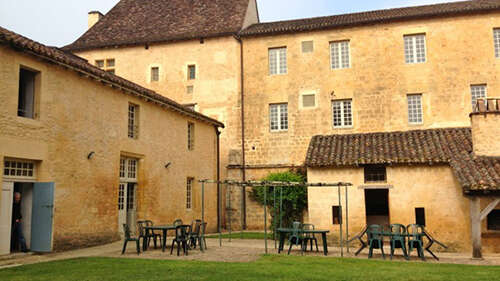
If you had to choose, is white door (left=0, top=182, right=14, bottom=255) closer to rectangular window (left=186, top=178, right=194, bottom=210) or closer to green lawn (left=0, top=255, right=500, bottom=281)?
green lawn (left=0, top=255, right=500, bottom=281)

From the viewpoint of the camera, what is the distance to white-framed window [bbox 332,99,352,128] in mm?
22219

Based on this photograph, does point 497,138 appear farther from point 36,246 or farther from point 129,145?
point 36,246

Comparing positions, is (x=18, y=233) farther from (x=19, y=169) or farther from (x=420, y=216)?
(x=420, y=216)

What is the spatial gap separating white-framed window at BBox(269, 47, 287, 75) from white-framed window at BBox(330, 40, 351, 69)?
247 centimetres

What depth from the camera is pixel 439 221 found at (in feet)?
46.0

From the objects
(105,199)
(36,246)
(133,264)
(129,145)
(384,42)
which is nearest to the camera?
(133,264)

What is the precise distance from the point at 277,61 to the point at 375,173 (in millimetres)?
10278

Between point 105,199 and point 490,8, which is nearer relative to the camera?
point 105,199

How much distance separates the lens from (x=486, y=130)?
14.0 metres

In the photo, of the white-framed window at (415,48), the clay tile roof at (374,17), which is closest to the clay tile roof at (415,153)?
the white-framed window at (415,48)

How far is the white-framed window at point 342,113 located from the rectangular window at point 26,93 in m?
14.4

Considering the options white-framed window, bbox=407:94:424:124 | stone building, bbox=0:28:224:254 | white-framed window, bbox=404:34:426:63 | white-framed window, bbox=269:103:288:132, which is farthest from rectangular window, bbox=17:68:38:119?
white-framed window, bbox=404:34:426:63

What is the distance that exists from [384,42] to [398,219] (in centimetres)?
1073

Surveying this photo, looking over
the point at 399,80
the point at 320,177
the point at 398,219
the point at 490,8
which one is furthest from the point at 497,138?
the point at 490,8
